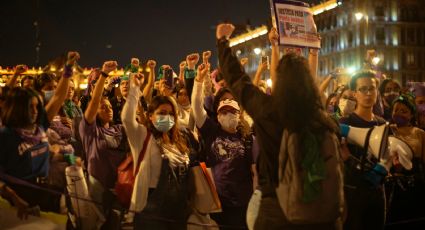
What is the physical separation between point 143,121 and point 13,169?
6.66ft

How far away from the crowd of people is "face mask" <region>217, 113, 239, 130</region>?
11 mm

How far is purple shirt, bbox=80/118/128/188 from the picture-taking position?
6.95 metres

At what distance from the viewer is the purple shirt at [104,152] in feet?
22.8

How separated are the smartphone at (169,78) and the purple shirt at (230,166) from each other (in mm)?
2579

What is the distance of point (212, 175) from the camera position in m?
6.63

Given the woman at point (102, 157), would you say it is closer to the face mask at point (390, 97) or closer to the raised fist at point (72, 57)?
the raised fist at point (72, 57)

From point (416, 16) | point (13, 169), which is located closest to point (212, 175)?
point (13, 169)

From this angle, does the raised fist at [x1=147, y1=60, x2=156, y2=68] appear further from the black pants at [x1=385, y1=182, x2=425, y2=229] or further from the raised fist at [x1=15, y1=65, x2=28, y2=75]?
the black pants at [x1=385, y1=182, x2=425, y2=229]

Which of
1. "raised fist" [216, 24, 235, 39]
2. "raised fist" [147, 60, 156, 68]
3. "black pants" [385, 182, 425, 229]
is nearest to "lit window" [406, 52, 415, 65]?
"raised fist" [147, 60, 156, 68]

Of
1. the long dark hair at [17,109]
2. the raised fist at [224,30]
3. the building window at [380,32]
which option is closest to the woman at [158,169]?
the long dark hair at [17,109]

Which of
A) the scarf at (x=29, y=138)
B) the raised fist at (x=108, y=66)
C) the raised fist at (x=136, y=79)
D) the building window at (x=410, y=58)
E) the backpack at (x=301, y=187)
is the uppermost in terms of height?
the building window at (x=410, y=58)

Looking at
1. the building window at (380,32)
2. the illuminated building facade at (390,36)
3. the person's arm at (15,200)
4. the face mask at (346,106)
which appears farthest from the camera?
the building window at (380,32)

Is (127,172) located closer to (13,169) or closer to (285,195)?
(13,169)

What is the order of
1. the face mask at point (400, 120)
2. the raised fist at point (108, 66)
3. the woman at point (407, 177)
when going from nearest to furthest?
the raised fist at point (108, 66) < the woman at point (407, 177) < the face mask at point (400, 120)
